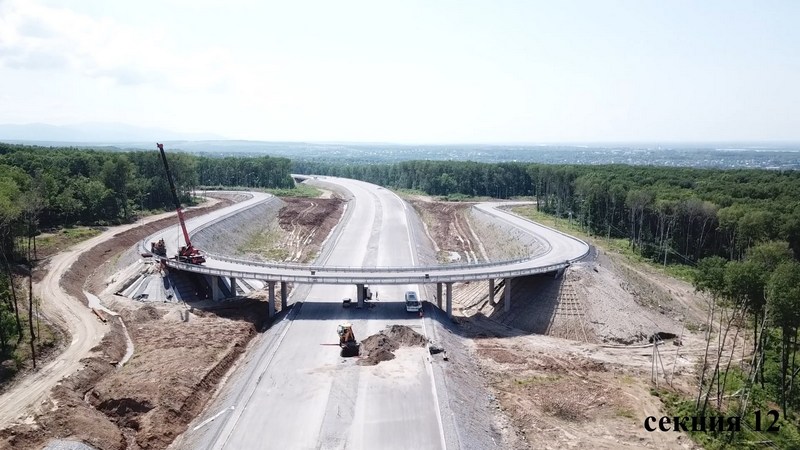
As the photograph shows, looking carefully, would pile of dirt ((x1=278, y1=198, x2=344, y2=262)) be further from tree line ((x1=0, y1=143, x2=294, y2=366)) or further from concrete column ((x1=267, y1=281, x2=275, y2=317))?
concrete column ((x1=267, y1=281, x2=275, y2=317))

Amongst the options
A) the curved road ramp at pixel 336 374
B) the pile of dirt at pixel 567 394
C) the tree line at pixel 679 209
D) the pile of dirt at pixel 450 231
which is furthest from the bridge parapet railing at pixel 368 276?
the tree line at pixel 679 209

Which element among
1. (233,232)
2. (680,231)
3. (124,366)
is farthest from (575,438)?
(233,232)

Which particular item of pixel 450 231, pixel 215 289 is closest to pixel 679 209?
pixel 450 231

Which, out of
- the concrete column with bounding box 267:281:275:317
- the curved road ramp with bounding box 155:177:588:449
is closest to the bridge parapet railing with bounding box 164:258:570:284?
the curved road ramp with bounding box 155:177:588:449

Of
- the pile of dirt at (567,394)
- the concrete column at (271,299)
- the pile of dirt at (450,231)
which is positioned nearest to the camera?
the pile of dirt at (567,394)

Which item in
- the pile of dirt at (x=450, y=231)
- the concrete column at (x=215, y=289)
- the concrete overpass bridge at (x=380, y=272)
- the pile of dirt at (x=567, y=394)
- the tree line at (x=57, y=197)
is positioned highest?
the tree line at (x=57, y=197)

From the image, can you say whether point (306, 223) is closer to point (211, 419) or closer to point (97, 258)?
point (97, 258)

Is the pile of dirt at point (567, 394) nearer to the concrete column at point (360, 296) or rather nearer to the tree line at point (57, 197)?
the concrete column at point (360, 296)
